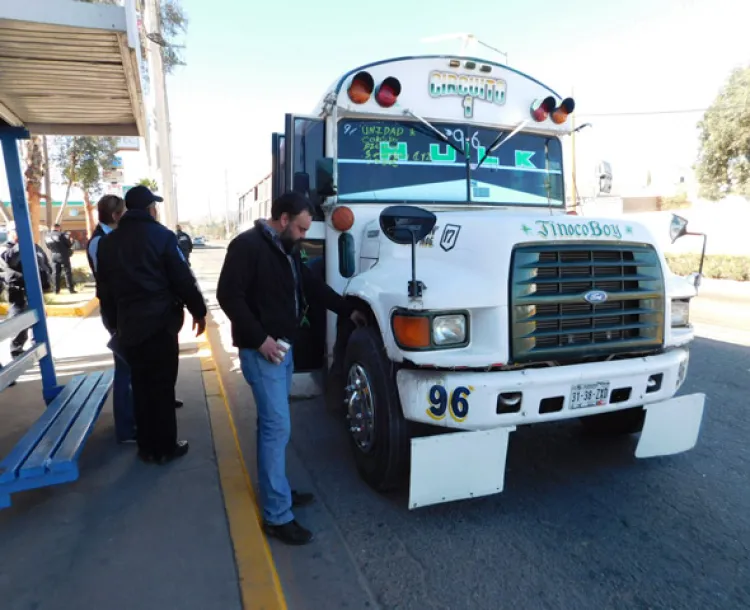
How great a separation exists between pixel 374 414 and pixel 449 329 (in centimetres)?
74

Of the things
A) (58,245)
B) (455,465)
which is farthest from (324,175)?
(58,245)

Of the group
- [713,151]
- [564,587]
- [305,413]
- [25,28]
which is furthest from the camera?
[713,151]

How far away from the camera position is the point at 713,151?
2298 centimetres

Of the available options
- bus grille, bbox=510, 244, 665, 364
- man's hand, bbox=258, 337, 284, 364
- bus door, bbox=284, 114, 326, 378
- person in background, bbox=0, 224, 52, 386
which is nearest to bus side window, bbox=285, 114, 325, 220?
bus door, bbox=284, 114, 326, 378

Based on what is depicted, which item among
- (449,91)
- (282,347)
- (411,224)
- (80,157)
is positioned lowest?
(282,347)

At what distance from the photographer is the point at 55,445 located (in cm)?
325

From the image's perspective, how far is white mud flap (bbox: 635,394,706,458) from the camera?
315 centimetres

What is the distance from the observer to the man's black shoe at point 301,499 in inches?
126

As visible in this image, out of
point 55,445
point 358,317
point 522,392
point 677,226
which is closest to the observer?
point 522,392

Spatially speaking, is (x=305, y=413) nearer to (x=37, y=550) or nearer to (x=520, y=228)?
(x=37, y=550)

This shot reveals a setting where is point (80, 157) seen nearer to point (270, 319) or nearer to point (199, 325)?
point (199, 325)

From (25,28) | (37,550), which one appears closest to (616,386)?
(37,550)

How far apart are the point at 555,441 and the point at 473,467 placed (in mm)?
1613

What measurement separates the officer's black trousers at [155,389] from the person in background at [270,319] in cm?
100
